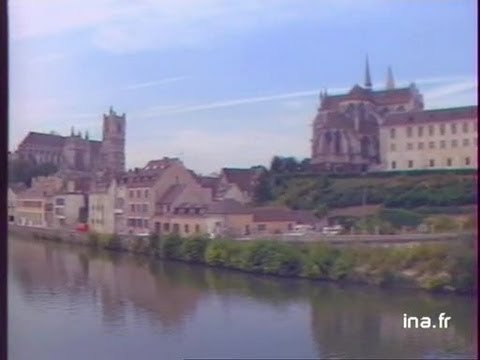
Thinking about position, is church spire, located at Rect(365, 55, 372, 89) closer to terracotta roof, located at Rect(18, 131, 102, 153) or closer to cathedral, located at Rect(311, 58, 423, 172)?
cathedral, located at Rect(311, 58, 423, 172)

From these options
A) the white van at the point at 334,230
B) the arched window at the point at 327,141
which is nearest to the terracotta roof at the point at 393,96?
the arched window at the point at 327,141

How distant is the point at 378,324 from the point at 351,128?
0.38 m

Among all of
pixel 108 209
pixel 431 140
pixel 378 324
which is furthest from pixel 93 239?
pixel 431 140

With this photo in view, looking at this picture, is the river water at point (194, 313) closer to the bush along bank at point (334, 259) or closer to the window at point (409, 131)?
the bush along bank at point (334, 259)

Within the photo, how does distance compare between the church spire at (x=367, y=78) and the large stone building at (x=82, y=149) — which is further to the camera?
the large stone building at (x=82, y=149)

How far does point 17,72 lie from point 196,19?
40cm

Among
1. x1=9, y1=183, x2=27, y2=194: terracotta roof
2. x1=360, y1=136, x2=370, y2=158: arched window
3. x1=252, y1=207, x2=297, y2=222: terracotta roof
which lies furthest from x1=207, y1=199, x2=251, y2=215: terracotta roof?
x1=9, y1=183, x2=27, y2=194: terracotta roof

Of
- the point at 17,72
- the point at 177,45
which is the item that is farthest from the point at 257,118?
the point at 17,72

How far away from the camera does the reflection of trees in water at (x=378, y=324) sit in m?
1.36

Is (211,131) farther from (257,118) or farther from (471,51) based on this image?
(471,51)

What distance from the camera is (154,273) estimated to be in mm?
1550

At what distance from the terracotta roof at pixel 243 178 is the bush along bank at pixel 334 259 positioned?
0.37ft

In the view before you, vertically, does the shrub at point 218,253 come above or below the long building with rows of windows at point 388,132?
below

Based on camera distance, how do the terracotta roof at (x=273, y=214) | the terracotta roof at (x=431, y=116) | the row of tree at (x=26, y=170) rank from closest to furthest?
the terracotta roof at (x=431, y=116) → the terracotta roof at (x=273, y=214) → the row of tree at (x=26, y=170)
